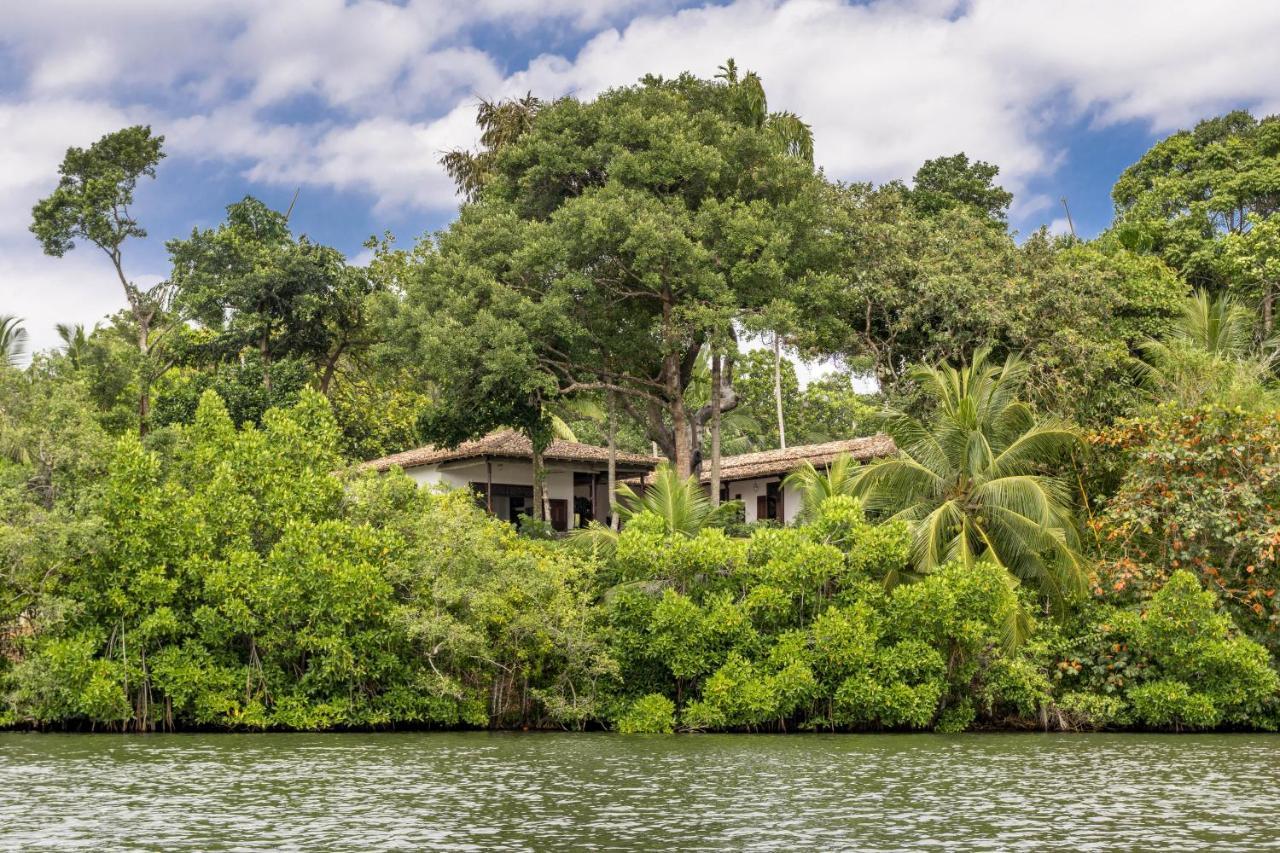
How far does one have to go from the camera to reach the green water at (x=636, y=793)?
13.0 m

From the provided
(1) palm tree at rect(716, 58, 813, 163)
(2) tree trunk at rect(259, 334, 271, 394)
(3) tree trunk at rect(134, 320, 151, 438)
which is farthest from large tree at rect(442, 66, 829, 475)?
(3) tree trunk at rect(134, 320, 151, 438)

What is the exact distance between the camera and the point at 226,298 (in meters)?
39.5

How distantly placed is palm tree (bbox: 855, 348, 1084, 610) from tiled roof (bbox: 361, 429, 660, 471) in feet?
46.1

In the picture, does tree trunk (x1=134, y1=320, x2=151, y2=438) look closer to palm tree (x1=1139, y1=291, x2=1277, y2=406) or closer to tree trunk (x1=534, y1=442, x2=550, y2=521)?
tree trunk (x1=534, y1=442, x2=550, y2=521)

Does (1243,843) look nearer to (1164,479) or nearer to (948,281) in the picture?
(1164,479)

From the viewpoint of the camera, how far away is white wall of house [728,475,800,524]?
38.6 meters

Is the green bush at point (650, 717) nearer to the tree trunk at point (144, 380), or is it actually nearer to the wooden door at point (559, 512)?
the wooden door at point (559, 512)

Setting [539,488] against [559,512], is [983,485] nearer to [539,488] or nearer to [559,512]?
[539,488]

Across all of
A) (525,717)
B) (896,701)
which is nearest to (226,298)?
(525,717)

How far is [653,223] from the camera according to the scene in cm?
2986

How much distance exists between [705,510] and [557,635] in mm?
4698

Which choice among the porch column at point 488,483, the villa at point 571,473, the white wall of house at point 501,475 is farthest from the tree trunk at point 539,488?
the white wall of house at point 501,475

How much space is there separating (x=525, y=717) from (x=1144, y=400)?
1652cm

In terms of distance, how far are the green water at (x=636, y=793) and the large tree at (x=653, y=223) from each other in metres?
11.9
